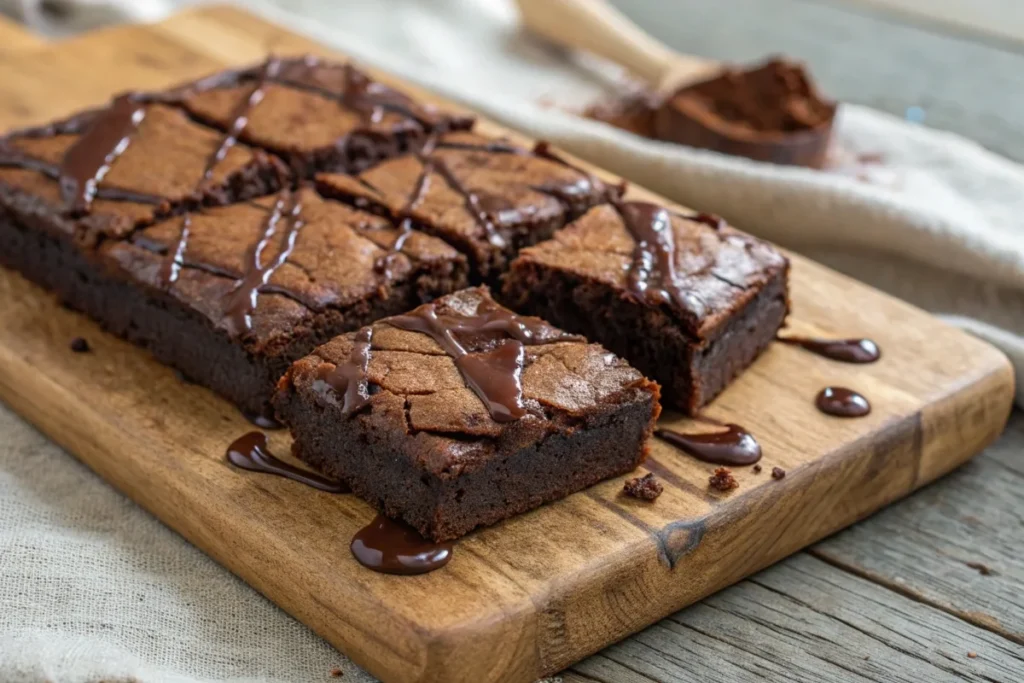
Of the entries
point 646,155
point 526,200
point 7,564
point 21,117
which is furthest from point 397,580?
point 21,117

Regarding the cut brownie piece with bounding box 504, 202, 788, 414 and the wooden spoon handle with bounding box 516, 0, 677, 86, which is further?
the wooden spoon handle with bounding box 516, 0, 677, 86

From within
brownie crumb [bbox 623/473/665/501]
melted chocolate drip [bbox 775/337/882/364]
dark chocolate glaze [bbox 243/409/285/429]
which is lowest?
dark chocolate glaze [bbox 243/409/285/429]

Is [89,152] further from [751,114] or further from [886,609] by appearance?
[886,609]

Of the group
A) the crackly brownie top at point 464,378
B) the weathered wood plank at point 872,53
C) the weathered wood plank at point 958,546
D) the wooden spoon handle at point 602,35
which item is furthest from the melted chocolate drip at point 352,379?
the weathered wood plank at point 872,53

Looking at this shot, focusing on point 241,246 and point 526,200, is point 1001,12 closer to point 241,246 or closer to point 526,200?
point 526,200

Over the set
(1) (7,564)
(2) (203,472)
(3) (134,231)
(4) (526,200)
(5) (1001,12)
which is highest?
(5) (1001,12)

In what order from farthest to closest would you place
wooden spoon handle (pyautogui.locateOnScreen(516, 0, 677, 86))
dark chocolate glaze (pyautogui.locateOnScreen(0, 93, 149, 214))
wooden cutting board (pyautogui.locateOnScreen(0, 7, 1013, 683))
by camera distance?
1. wooden spoon handle (pyautogui.locateOnScreen(516, 0, 677, 86))
2. dark chocolate glaze (pyautogui.locateOnScreen(0, 93, 149, 214))
3. wooden cutting board (pyautogui.locateOnScreen(0, 7, 1013, 683))

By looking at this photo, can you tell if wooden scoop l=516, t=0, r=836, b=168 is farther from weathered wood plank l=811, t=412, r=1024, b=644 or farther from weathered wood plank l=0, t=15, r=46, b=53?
weathered wood plank l=0, t=15, r=46, b=53

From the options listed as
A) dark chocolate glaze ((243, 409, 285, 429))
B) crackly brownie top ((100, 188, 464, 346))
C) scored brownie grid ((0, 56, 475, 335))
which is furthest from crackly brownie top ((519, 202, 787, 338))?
dark chocolate glaze ((243, 409, 285, 429))
